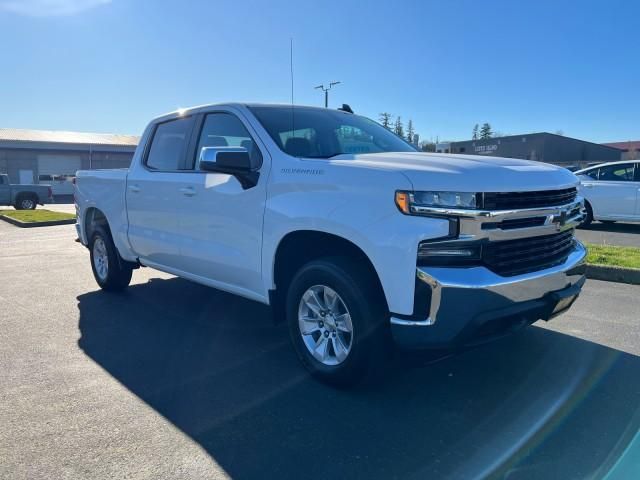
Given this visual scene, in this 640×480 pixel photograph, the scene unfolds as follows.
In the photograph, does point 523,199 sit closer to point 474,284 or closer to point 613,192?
point 474,284

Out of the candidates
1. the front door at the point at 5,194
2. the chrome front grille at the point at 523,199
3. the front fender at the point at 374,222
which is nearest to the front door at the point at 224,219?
the front fender at the point at 374,222

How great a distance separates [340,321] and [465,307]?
0.93 meters

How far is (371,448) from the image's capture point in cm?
290

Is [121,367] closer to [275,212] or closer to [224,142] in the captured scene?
[275,212]

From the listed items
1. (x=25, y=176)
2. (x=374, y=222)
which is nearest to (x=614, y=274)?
(x=374, y=222)

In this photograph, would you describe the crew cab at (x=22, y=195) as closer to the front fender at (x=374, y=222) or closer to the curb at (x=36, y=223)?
the curb at (x=36, y=223)

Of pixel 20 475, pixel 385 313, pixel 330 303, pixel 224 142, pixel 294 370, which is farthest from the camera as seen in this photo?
pixel 224 142

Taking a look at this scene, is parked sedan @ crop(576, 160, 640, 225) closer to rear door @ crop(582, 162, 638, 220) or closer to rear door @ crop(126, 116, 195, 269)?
rear door @ crop(582, 162, 638, 220)

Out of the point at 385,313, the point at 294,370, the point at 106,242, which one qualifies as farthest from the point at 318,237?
the point at 106,242

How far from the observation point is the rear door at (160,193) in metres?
4.97

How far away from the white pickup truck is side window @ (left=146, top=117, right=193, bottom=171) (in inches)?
1.2

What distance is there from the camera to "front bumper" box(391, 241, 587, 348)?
2.92 metres

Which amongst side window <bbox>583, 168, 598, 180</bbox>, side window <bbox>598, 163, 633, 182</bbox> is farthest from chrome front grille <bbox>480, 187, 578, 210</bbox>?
side window <bbox>583, 168, 598, 180</bbox>

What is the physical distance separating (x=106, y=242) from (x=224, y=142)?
2547 millimetres
